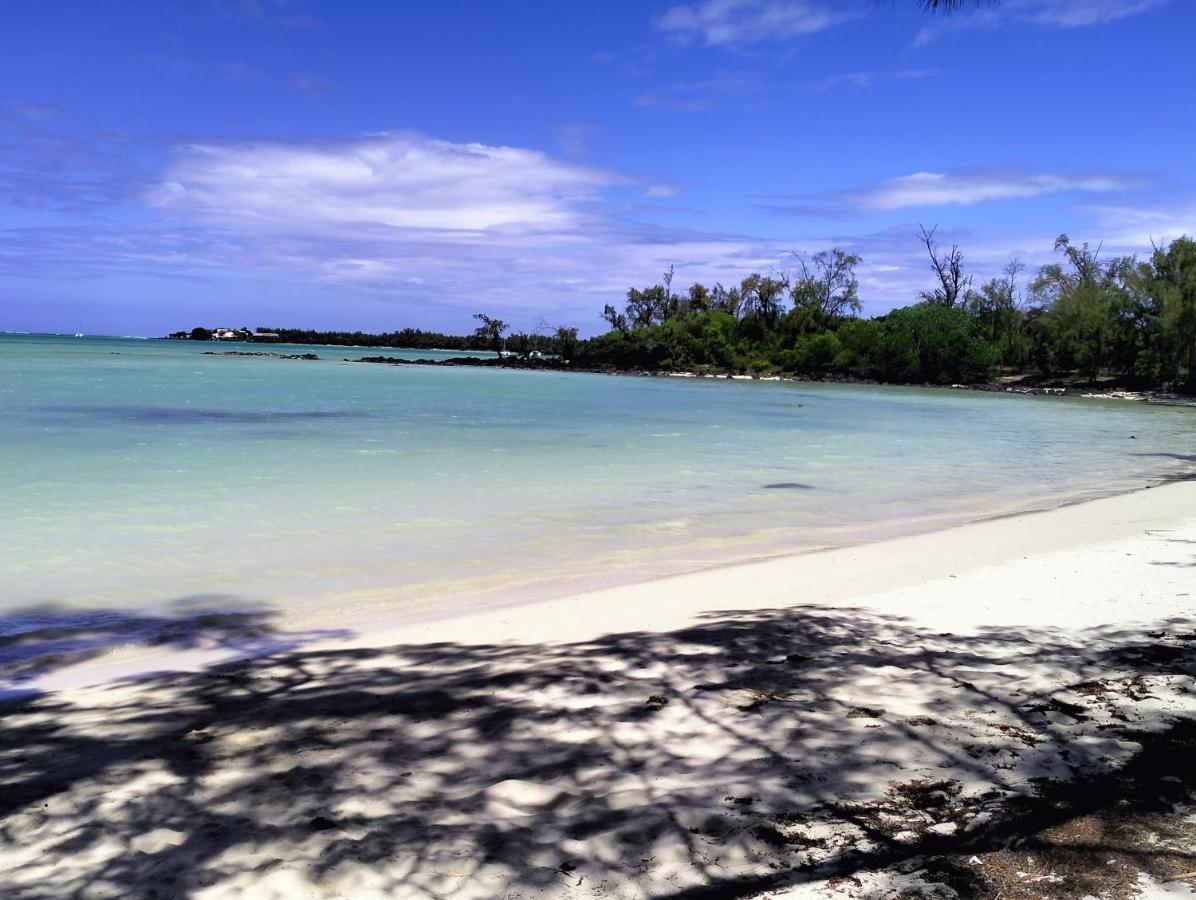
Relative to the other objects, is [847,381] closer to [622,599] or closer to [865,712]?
[622,599]

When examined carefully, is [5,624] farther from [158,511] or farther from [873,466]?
[873,466]

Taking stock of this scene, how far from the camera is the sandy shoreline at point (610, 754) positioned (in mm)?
2852

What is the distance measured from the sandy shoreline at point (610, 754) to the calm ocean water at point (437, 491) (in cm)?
257

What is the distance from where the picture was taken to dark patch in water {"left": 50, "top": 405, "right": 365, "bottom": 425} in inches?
997

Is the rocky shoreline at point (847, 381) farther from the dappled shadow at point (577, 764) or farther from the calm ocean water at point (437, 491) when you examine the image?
the dappled shadow at point (577, 764)

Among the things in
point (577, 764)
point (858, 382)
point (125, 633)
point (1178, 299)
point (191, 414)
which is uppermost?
point (1178, 299)

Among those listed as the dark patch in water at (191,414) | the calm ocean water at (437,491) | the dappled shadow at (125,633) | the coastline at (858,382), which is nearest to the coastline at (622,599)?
the dappled shadow at (125,633)

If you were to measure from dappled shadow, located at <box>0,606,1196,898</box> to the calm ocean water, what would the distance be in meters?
3.00

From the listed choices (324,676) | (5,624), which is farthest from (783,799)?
(5,624)

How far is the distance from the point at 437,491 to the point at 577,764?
10.6 metres

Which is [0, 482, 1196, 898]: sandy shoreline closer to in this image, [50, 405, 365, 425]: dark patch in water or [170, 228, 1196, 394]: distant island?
[50, 405, 365, 425]: dark patch in water

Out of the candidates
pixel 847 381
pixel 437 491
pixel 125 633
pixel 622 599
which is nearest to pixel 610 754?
pixel 622 599

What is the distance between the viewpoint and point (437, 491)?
13883 mm

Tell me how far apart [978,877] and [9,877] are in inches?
121
